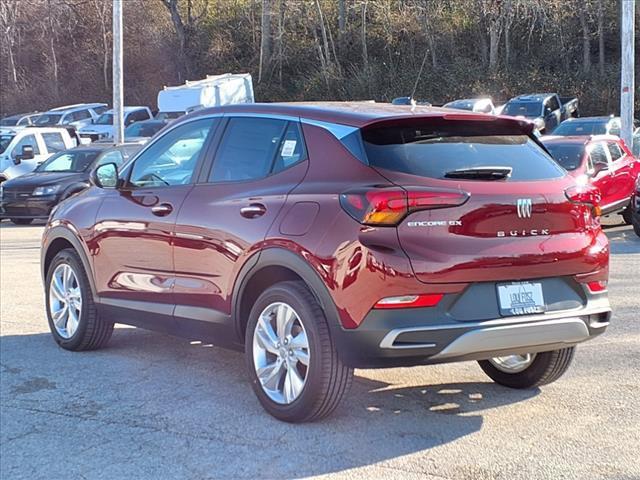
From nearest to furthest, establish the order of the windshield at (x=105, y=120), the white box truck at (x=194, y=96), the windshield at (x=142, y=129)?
the windshield at (x=142, y=129), the white box truck at (x=194, y=96), the windshield at (x=105, y=120)

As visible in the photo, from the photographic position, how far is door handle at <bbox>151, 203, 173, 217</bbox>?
6.09m

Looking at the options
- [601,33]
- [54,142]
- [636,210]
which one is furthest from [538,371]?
[601,33]

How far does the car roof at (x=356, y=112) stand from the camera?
5074 mm

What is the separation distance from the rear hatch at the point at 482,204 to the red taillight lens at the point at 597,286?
0.09 metres

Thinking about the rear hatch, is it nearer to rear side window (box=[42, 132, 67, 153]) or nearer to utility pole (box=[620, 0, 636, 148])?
utility pole (box=[620, 0, 636, 148])

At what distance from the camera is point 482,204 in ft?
15.6

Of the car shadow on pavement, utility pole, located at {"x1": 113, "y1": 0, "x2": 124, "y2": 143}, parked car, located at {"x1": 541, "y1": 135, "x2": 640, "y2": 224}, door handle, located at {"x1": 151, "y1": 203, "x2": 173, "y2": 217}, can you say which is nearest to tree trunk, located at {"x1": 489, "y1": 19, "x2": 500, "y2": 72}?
utility pole, located at {"x1": 113, "y1": 0, "x2": 124, "y2": 143}

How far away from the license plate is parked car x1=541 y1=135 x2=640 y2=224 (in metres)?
9.33

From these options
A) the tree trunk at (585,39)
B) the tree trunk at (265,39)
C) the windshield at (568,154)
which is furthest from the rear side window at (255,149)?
the tree trunk at (265,39)

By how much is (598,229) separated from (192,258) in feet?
8.42

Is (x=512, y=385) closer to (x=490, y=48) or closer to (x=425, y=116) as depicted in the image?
(x=425, y=116)

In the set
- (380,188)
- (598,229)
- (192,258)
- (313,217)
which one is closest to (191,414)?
(192,258)

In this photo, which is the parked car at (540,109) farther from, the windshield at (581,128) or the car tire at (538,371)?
the car tire at (538,371)

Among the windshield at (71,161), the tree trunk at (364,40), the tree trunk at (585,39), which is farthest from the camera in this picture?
the tree trunk at (364,40)
